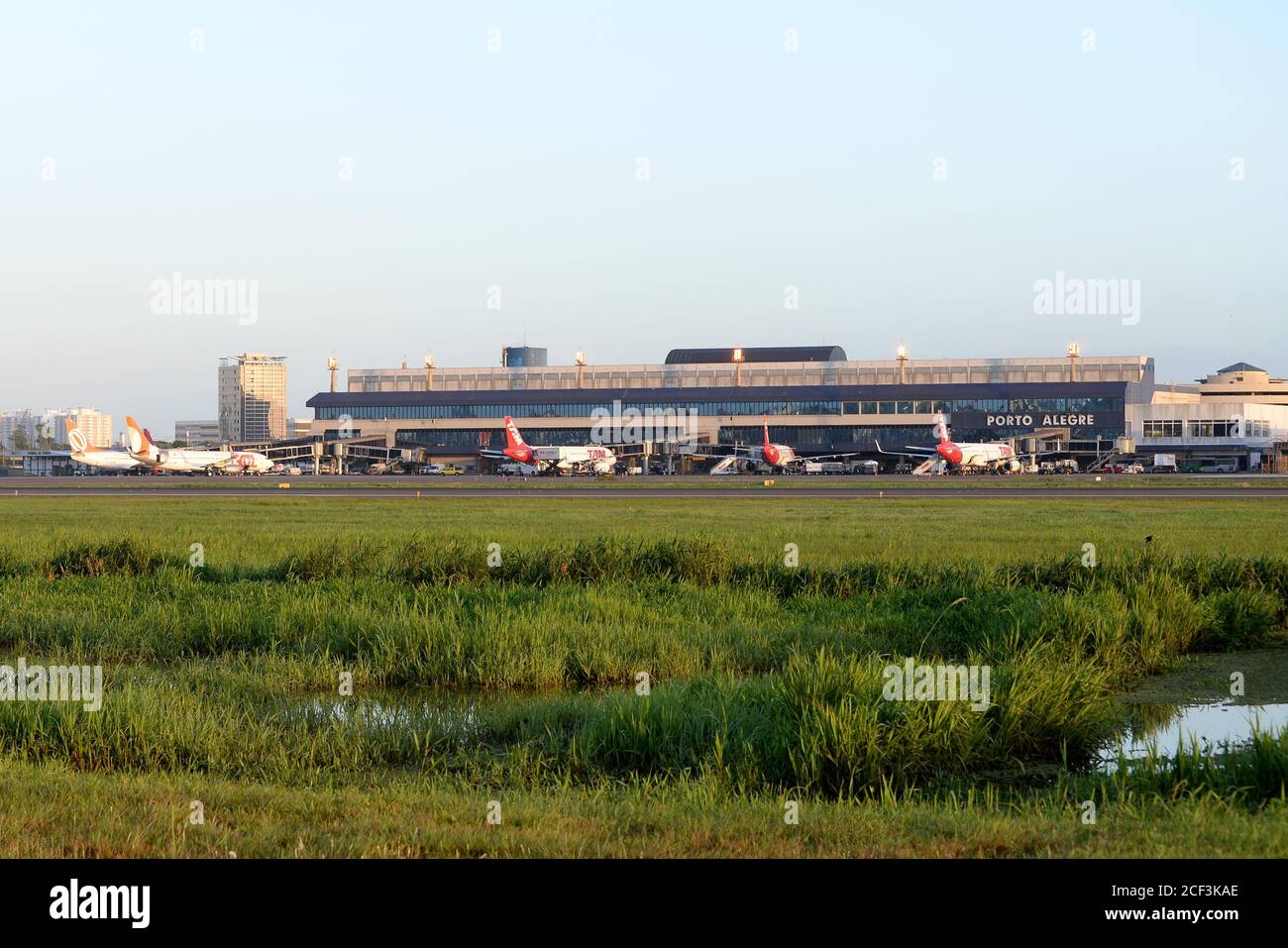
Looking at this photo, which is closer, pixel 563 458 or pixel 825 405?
pixel 563 458

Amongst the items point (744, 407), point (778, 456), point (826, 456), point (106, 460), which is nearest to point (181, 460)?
point (106, 460)

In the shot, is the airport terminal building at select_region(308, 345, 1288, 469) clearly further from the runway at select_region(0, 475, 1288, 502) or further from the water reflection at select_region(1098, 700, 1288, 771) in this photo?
the water reflection at select_region(1098, 700, 1288, 771)

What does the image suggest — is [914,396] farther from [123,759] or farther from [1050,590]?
[123,759]

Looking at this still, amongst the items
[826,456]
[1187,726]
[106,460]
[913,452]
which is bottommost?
[826,456]

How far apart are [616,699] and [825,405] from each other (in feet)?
487

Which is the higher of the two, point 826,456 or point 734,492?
point 734,492

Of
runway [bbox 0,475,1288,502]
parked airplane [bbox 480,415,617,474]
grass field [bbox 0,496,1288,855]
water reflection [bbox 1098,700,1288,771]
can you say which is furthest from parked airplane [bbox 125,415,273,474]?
water reflection [bbox 1098,700,1288,771]

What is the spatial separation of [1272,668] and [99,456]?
451 ft

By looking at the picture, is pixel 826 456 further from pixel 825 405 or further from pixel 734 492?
pixel 734 492

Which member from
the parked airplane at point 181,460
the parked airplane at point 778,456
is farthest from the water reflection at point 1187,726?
the parked airplane at point 181,460

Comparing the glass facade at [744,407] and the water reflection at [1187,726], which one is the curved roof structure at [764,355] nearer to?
the glass facade at [744,407]

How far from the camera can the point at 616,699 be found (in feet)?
45.1

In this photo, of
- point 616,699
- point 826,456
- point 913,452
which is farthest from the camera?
point 826,456
